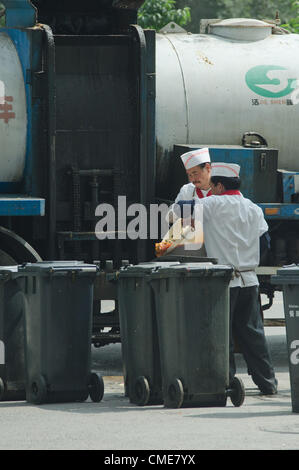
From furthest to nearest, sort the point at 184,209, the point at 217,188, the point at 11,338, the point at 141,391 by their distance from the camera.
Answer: the point at 217,188
the point at 184,209
the point at 11,338
the point at 141,391

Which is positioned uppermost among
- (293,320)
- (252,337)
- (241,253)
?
(241,253)

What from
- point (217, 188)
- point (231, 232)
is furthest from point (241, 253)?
point (217, 188)

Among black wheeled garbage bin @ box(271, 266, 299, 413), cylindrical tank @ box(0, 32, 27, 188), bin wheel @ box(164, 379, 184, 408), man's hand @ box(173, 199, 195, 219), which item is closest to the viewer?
black wheeled garbage bin @ box(271, 266, 299, 413)

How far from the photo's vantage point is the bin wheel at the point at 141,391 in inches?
358

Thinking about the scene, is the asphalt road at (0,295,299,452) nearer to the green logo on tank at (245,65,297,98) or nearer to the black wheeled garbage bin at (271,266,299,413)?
the black wheeled garbage bin at (271,266,299,413)

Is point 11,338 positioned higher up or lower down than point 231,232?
lower down

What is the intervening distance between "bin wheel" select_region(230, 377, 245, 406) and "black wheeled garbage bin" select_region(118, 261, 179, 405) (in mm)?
496

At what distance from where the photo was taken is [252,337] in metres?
9.74

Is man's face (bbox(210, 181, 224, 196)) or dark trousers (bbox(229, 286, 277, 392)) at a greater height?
man's face (bbox(210, 181, 224, 196))

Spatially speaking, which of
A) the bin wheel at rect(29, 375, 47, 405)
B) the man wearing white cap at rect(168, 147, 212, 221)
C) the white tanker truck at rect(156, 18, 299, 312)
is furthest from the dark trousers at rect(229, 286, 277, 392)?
the white tanker truck at rect(156, 18, 299, 312)

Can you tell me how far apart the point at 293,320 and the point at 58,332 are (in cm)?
163

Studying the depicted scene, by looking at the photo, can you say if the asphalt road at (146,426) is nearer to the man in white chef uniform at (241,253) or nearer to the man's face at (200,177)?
the man in white chef uniform at (241,253)

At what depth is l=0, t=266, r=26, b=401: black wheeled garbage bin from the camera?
30.9 feet

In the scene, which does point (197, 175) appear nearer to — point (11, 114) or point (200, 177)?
point (200, 177)
